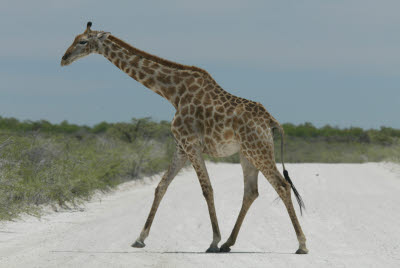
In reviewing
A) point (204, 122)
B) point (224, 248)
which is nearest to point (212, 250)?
point (224, 248)

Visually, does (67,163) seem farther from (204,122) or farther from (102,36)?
(204,122)

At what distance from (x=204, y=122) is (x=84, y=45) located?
244cm

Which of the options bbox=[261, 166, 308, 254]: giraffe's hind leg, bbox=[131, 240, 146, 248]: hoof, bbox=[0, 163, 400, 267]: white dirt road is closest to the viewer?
bbox=[0, 163, 400, 267]: white dirt road

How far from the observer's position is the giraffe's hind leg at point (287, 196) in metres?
7.64

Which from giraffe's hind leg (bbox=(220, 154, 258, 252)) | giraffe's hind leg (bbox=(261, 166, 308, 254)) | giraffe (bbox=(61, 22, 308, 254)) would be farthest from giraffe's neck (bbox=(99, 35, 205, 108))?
giraffe's hind leg (bbox=(261, 166, 308, 254))

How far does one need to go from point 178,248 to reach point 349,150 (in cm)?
3513

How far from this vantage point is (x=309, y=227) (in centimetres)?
1023

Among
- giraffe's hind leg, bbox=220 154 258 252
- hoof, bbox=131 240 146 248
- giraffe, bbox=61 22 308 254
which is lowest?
hoof, bbox=131 240 146 248

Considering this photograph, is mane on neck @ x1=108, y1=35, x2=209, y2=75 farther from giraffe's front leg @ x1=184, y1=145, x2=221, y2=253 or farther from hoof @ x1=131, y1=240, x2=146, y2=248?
hoof @ x1=131, y1=240, x2=146, y2=248

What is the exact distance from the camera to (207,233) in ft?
30.4

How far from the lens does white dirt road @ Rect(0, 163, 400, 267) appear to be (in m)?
7.10

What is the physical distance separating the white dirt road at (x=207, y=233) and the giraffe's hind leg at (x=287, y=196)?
0.23m

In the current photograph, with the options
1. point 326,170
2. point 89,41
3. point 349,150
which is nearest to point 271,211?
point 89,41

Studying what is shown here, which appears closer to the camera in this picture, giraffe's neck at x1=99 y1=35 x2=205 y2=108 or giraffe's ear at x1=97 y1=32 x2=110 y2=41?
giraffe's neck at x1=99 y1=35 x2=205 y2=108
